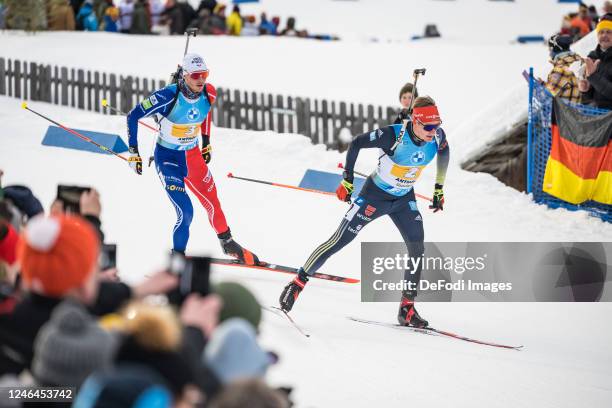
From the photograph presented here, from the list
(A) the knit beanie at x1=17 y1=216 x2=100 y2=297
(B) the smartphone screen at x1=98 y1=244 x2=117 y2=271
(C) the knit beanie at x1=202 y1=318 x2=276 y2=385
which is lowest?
(B) the smartphone screen at x1=98 y1=244 x2=117 y2=271

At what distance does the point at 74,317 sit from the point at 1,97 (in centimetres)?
1629

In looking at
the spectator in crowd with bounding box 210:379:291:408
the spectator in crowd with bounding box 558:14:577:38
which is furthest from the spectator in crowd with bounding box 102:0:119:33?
the spectator in crowd with bounding box 210:379:291:408

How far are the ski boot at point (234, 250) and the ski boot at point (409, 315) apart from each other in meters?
1.81

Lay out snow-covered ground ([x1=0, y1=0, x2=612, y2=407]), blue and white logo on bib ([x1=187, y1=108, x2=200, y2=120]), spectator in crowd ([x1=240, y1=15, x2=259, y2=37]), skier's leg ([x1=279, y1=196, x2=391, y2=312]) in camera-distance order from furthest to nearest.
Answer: spectator in crowd ([x1=240, y1=15, x2=259, y2=37]) < blue and white logo on bib ([x1=187, y1=108, x2=200, y2=120]) < skier's leg ([x1=279, y1=196, x2=391, y2=312]) < snow-covered ground ([x1=0, y1=0, x2=612, y2=407])

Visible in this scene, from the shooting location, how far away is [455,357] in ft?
26.1

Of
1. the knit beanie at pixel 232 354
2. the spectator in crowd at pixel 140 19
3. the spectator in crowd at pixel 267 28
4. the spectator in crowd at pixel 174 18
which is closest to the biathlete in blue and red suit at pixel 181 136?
the knit beanie at pixel 232 354

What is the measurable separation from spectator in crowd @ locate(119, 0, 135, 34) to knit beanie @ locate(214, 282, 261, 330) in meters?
20.5

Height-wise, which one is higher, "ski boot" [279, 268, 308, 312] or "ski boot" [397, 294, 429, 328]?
"ski boot" [279, 268, 308, 312]

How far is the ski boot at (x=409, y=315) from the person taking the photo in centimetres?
859

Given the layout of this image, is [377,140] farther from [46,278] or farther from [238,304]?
[46,278]

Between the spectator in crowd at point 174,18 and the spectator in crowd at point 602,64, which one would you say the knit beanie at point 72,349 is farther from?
the spectator in crowd at point 174,18

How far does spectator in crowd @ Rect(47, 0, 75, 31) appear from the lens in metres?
23.1

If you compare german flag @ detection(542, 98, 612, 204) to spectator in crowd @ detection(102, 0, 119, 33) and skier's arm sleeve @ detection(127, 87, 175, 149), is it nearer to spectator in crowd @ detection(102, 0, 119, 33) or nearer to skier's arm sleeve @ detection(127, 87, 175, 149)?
skier's arm sleeve @ detection(127, 87, 175, 149)

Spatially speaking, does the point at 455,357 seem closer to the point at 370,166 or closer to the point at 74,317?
the point at 74,317
